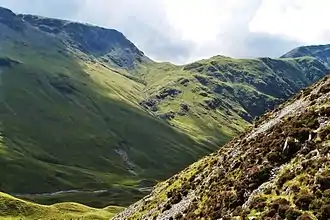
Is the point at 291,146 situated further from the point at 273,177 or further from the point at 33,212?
the point at 33,212

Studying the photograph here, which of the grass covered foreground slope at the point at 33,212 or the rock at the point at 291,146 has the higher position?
the grass covered foreground slope at the point at 33,212

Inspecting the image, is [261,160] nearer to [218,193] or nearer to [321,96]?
[218,193]

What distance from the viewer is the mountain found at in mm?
30609

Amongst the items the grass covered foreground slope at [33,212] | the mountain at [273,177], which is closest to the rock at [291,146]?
the mountain at [273,177]

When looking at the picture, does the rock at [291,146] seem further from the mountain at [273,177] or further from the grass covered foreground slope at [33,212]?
the grass covered foreground slope at [33,212]

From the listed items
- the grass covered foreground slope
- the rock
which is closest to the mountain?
the rock

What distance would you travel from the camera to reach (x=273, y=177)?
3662 cm

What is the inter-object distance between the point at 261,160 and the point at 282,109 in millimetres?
17864

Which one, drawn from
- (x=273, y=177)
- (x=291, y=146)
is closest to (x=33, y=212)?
(x=291, y=146)

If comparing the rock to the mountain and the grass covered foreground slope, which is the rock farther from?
the grass covered foreground slope

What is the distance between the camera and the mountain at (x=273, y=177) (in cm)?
3061

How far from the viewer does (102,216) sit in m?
160

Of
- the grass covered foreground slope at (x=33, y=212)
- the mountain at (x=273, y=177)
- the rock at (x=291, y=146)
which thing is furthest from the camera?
the grass covered foreground slope at (x=33, y=212)

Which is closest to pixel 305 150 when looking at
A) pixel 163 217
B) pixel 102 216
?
pixel 163 217
